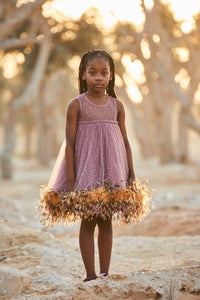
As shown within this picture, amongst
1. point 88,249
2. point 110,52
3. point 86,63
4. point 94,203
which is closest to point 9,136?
point 110,52

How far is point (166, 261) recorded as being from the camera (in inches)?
194

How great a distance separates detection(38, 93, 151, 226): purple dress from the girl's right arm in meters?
0.03

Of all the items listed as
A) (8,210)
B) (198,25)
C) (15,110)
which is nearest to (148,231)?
(8,210)

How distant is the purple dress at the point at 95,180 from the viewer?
3.34 metres

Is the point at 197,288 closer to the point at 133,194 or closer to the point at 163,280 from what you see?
the point at 163,280

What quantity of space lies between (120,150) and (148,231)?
352 centimetres

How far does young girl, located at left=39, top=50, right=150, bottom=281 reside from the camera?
3369 mm

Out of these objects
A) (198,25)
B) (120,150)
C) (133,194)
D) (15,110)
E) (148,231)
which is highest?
(198,25)

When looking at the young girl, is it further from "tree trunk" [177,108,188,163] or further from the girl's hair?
"tree trunk" [177,108,188,163]

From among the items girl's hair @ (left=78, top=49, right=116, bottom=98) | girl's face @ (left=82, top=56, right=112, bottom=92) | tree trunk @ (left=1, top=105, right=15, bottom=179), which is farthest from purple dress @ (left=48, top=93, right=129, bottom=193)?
tree trunk @ (left=1, top=105, right=15, bottom=179)

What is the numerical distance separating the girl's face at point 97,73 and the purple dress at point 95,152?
0.12 meters

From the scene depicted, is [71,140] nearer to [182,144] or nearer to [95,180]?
[95,180]

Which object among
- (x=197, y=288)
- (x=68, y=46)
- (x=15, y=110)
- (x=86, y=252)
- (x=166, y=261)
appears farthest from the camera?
(x=68, y=46)

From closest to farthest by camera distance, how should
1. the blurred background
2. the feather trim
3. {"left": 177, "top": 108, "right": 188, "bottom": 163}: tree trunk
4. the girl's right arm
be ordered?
the feather trim
the girl's right arm
the blurred background
{"left": 177, "top": 108, "right": 188, "bottom": 163}: tree trunk
